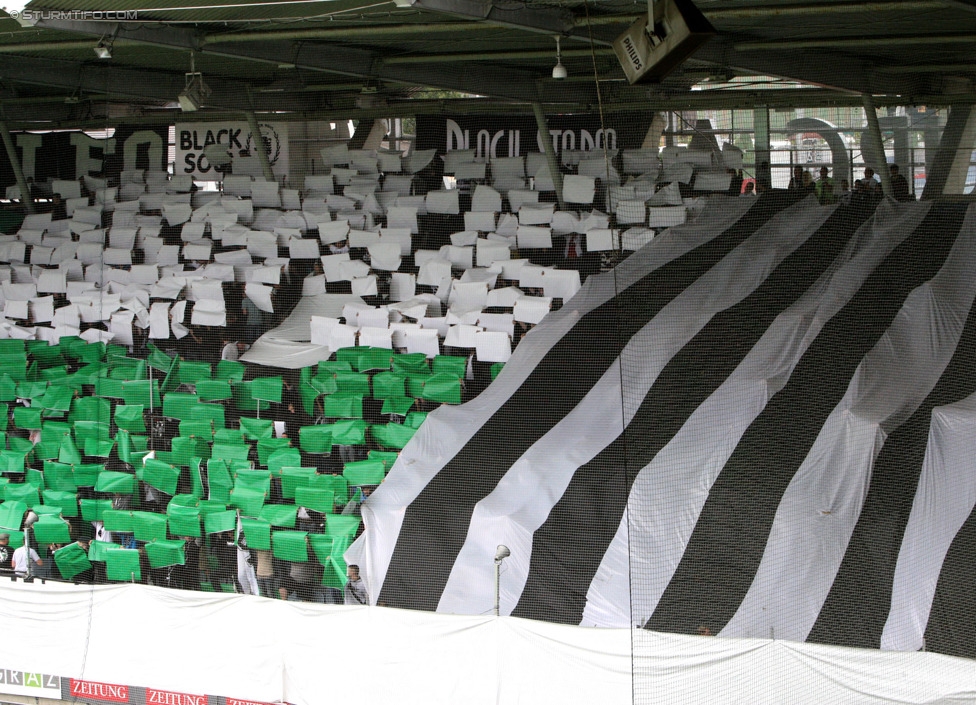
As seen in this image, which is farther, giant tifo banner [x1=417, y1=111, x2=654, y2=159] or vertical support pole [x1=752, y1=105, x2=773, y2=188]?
giant tifo banner [x1=417, y1=111, x2=654, y2=159]

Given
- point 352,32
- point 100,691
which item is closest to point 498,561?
point 100,691

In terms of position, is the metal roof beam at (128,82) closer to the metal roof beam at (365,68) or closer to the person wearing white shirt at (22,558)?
the metal roof beam at (365,68)

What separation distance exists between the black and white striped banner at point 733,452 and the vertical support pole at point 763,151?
114mm

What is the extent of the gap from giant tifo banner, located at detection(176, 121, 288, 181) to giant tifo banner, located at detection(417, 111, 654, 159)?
895 mm

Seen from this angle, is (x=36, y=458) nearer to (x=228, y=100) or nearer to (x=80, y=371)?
(x=80, y=371)

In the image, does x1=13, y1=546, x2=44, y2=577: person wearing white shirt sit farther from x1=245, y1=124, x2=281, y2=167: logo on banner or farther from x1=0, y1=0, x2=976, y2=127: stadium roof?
x1=245, y1=124, x2=281, y2=167: logo on banner

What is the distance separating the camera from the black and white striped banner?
3.82m

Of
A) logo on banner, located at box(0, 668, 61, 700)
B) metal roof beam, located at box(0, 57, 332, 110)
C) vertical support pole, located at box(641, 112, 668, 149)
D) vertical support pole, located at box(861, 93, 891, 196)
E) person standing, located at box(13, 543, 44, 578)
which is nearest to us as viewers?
logo on banner, located at box(0, 668, 61, 700)

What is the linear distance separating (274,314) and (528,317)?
4.67 ft

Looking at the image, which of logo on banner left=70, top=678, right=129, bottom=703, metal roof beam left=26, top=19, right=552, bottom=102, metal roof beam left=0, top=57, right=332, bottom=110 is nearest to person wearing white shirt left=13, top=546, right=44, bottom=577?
logo on banner left=70, top=678, right=129, bottom=703

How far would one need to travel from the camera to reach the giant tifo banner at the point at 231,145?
6020 millimetres

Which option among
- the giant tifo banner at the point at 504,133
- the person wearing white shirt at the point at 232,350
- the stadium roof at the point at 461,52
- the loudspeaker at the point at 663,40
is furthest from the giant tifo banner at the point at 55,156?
the loudspeaker at the point at 663,40

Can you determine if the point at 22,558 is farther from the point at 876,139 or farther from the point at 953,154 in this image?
the point at 953,154

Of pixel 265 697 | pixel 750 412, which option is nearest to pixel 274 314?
pixel 265 697
